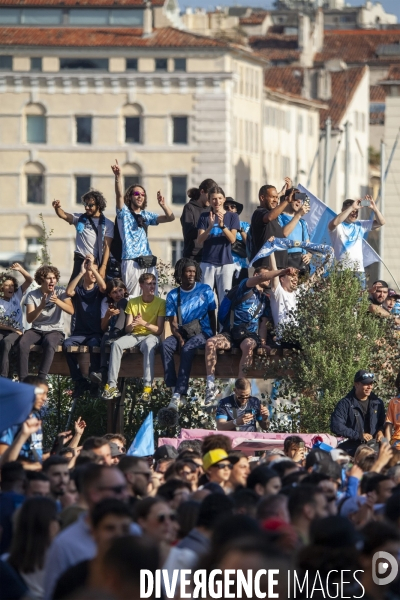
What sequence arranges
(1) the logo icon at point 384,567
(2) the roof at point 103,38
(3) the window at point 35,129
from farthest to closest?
(3) the window at point 35,129 < (2) the roof at point 103,38 < (1) the logo icon at point 384,567

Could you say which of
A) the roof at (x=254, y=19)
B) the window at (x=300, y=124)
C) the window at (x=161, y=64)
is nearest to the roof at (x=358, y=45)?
the roof at (x=254, y=19)

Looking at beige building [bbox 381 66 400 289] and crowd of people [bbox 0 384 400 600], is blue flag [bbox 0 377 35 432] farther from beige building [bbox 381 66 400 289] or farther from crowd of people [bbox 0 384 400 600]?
beige building [bbox 381 66 400 289]

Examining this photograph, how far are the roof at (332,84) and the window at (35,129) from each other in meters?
19.0

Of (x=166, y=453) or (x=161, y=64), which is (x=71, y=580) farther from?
(x=161, y=64)

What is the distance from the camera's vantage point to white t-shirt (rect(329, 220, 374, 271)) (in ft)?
69.9

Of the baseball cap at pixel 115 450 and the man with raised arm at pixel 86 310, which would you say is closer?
the baseball cap at pixel 115 450

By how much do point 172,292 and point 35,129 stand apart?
66145mm

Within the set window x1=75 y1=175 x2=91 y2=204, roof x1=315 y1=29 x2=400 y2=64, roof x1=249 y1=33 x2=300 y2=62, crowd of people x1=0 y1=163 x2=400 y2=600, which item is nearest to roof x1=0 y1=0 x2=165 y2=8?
window x1=75 y1=175 x2=91 y2=204

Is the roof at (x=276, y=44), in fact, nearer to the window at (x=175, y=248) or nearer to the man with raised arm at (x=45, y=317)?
the window at (x=175, y=248)

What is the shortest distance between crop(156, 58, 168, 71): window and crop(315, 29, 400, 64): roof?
34.3 meters

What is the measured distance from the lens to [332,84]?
A: 10438cm

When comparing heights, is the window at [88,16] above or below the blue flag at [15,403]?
above

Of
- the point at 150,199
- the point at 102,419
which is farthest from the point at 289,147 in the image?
the point at 102,419

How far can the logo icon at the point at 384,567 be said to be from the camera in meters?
9.17
